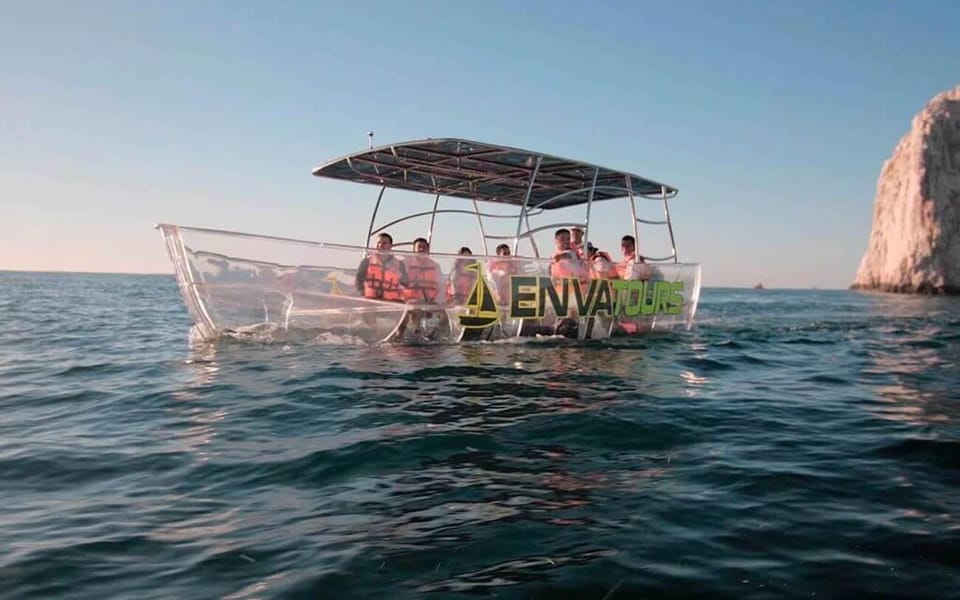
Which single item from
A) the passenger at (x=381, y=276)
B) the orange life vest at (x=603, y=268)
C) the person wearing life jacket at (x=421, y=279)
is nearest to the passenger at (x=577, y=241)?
the orange life vest at (x=603, y=268)

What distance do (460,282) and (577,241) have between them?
12.1 ft

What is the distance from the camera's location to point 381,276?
38.4ft

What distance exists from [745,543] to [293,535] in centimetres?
242

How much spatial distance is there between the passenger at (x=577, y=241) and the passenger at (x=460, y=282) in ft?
9.39

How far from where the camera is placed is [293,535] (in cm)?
369

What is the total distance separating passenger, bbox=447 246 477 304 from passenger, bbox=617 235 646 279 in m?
3.98

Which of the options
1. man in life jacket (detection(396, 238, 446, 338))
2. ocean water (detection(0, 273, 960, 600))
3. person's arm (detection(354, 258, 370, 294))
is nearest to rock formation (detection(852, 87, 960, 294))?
ocean water (detection(0, 273, 960, 600))

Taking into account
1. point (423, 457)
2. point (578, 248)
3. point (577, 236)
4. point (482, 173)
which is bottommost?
point (423, 457)

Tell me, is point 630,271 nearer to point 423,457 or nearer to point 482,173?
point 482,173

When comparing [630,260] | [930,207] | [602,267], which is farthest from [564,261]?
[930,207]

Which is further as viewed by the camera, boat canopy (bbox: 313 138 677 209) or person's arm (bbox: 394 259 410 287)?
boat canopy (bbox: 313 138 677 209)

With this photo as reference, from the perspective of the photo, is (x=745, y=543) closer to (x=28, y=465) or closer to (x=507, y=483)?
(x=507, y=483)

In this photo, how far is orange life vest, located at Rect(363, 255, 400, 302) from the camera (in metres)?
11.6

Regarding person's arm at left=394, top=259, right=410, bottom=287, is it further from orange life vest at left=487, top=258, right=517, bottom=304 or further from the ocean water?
the ocean water
